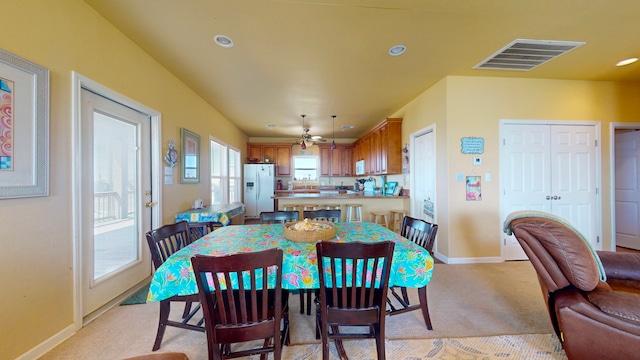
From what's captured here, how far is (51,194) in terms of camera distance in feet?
5.24

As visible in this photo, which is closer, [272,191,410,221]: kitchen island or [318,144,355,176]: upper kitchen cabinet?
[272,191,410,221]: kitchen island

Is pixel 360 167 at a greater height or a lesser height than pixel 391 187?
greater

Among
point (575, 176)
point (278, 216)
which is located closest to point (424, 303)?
point (278, 216)

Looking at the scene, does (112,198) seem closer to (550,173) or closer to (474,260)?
(474,260)

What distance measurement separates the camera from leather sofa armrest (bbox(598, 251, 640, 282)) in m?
1.58

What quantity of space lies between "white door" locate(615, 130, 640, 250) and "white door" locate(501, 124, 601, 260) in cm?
124

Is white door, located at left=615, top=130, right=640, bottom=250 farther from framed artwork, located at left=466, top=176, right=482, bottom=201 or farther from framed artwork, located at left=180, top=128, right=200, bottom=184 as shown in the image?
framed artwork, located at left=180, top=128, right=200, bottom=184

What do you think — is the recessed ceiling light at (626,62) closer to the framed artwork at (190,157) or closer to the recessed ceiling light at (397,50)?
the recessed ceiling light at (397,50)

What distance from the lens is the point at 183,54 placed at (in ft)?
8.30

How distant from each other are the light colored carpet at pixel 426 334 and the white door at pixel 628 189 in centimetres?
322

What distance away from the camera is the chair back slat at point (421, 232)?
177cm

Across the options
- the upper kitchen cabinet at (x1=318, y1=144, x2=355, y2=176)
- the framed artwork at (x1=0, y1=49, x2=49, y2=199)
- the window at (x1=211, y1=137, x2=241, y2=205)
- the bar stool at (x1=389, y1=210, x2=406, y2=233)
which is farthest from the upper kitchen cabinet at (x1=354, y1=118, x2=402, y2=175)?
the framed artwork at (x1=0, y1=49, x2=49, y2=199)

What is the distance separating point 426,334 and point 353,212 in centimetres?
261

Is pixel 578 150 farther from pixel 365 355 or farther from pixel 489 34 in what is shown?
pixel 365 355
